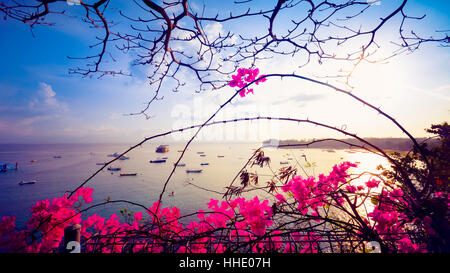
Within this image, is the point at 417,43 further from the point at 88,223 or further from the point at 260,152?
the point at 88,223

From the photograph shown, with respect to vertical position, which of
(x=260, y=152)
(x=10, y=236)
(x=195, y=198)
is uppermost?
(x=260, y=152)

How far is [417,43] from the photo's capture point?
0.99 m

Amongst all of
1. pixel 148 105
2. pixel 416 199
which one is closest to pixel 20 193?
pixel 148 105

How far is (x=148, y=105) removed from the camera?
132 cm

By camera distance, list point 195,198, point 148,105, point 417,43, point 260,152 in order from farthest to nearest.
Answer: point 195,198 → point 148,105 → point 260,152 → point 417,43
